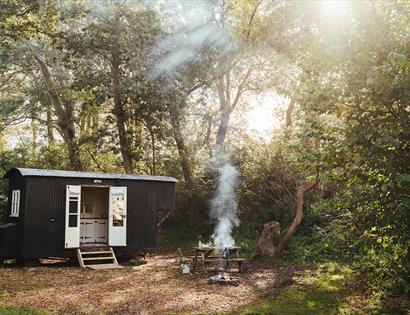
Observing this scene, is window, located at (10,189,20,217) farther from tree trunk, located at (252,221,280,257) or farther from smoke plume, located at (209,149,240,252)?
smoke plume, located at (209,149,240,252)

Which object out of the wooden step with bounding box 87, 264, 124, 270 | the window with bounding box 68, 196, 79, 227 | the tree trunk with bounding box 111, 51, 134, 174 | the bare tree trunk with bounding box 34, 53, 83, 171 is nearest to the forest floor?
the wooden step with bounding box 87, 264, 124, 270

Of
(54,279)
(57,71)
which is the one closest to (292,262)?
(54,279)

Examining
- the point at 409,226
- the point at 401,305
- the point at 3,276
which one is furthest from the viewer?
the point at 3,276

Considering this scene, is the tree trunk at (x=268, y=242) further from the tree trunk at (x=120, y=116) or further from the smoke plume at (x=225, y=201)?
the tree trunk at (x=120, y=116)

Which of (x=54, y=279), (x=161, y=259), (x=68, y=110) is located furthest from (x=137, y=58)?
(x=54, y=279)

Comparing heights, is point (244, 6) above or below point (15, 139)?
above

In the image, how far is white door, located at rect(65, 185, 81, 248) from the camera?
13219 millimetres

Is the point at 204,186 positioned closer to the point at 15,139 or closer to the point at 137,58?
the point at 137,58

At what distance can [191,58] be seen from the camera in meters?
18.3

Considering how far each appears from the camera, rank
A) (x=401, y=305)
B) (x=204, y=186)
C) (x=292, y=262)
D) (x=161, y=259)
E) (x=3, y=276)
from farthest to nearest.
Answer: (x=204, y=186) → (x=161, y=259) → (x=292, y=262) → (x=3, y=276) → (x=401, y=305)

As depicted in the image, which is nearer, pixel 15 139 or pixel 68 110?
pixel 68 110

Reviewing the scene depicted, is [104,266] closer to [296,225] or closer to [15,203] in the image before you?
[15,203]

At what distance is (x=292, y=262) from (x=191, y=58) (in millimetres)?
9413

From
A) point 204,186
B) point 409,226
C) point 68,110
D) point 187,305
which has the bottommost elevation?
point 187,305
